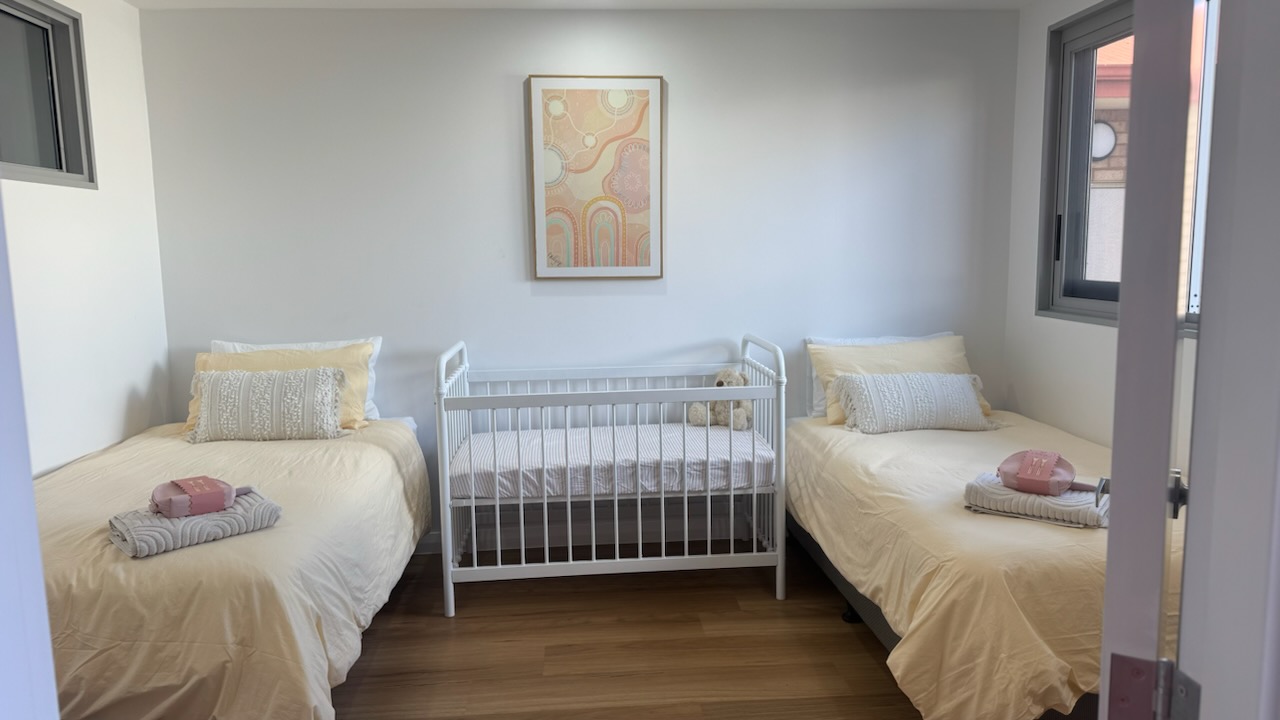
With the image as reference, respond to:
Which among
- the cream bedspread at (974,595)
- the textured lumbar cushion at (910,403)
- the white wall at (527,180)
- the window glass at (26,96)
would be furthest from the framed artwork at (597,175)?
the window glass at (26,96)

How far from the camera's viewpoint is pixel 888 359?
340 cm

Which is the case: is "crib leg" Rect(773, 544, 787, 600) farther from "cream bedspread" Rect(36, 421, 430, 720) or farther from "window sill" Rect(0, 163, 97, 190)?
"window sill" Rect(0, 163, 97, 190)

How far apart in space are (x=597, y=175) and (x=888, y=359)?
143 cm

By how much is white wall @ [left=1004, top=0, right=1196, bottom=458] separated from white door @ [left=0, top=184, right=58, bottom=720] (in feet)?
10.3

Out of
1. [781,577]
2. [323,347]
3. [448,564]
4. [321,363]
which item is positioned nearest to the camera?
[448,564]

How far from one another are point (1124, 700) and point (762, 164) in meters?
3.00

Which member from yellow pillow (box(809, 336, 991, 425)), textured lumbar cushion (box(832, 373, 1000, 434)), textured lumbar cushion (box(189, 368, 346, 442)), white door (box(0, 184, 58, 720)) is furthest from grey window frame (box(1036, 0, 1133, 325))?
white door (box(0, 184, 58, 720))

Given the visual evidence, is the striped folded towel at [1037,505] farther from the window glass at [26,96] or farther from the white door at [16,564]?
the window glass at [26,96]

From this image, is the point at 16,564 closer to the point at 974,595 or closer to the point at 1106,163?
the point at 974,595

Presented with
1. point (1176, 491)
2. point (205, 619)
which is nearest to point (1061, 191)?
point (1176, 491)

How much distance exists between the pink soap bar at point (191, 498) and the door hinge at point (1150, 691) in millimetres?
2049

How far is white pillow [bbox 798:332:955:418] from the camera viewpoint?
3.45 m

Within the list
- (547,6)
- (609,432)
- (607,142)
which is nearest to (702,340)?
(609,432)

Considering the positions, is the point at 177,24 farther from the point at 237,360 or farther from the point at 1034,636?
the point at 1034,636
